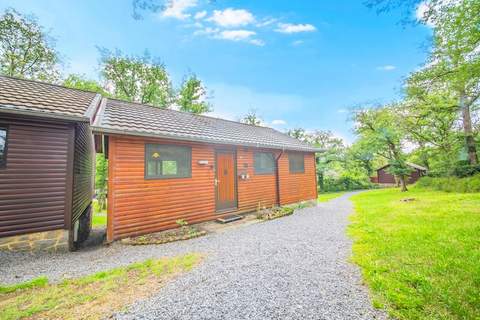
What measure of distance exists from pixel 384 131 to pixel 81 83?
2442 cm

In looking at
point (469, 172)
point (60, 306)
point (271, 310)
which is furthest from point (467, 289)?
point (469, 172)

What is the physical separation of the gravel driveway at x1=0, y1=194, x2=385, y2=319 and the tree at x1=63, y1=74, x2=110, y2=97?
15.6m

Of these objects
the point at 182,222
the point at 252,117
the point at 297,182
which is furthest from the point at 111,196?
the point at 252,117

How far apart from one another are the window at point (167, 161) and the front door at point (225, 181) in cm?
112

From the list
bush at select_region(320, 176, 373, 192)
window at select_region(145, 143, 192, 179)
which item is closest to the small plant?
window at select_region(145, 143, 192, 179)

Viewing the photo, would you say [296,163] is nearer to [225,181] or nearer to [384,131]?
[225,181]

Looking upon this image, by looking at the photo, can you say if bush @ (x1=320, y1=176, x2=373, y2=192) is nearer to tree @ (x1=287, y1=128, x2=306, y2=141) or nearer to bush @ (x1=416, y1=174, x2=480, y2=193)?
tree @ (x1=287, y1=128, x2=306, y2=141)

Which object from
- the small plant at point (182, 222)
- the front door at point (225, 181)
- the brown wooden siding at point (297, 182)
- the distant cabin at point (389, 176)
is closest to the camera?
the small plant at point (182, 222)

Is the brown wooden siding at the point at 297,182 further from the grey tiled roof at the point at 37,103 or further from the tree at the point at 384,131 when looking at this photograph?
the tree at the point at 384,131

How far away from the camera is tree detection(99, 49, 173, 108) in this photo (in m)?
17.2

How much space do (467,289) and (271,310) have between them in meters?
2.32

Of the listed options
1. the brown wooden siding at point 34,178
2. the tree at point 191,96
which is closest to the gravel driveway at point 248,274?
the brown wooden siding at point 34,178

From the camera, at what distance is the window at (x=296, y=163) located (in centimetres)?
874

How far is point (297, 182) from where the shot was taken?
886 centimetres
